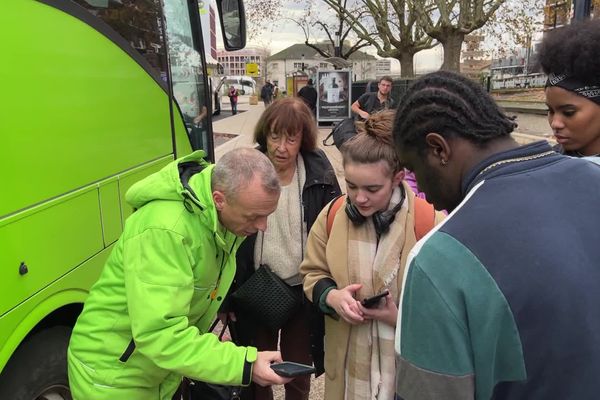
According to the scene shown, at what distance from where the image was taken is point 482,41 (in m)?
26.5

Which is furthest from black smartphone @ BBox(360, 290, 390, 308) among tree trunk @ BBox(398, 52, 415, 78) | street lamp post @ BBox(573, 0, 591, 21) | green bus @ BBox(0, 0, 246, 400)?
tree trunk @ BBox(398, 52, 415, 78)

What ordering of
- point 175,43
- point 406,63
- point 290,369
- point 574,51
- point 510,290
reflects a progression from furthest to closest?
point 406,63, point 175,43, point 574,51, point 290,369, point 510,290

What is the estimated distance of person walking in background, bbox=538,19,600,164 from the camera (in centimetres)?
175

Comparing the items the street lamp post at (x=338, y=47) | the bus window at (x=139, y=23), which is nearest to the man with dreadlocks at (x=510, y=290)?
the bus window at (x=139, y=23)

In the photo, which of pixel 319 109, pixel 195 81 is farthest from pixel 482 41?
pixel 195 81

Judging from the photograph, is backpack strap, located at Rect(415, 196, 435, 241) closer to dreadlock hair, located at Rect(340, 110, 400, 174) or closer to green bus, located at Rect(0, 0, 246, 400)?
dreadlock hair, located at Rect(340, 110, 400, 174)

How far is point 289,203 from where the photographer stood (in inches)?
97.2

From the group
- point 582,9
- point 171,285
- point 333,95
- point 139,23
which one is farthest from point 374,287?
point 333,95

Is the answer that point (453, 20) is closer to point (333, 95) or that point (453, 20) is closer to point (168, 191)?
point (333, 95)

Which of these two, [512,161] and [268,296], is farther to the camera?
[268,296]

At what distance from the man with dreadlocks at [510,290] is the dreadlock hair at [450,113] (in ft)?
0.23

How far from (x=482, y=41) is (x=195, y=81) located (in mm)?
25389

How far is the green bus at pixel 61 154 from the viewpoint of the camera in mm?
1883

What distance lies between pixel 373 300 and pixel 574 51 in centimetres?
110
